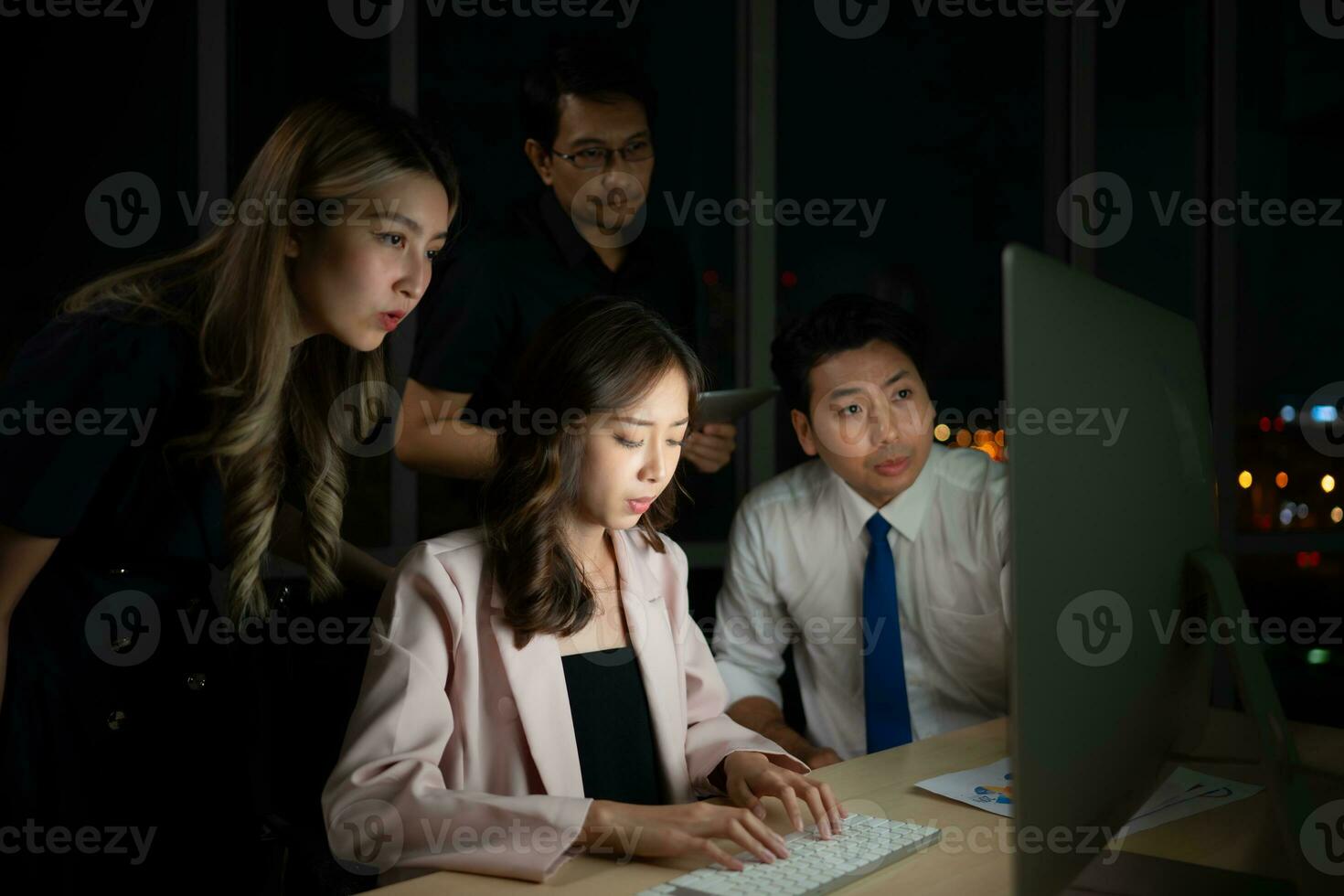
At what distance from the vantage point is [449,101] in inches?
115

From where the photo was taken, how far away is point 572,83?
254cm

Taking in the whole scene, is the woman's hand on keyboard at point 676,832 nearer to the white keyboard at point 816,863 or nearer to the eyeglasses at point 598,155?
the white keyboard at point 816,863

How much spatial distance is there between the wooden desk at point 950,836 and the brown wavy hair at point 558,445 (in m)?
0.34

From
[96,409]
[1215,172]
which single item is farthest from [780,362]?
[1215,172]

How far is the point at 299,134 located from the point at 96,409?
0.46 m

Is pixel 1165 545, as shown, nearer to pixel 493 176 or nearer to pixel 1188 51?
pixel 493 176

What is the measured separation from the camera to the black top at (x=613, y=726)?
152 centimetres

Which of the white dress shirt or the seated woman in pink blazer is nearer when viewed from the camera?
the seated woman in pink blazer

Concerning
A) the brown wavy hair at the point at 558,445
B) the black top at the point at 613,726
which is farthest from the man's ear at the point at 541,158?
the black top at the point at 613,726

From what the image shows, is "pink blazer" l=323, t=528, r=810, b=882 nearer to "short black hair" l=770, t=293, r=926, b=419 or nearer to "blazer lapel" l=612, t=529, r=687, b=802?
"blazer lapel" l=612, t=529, r=687, b=802

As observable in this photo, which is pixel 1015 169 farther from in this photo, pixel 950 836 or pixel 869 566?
pixel 950 836

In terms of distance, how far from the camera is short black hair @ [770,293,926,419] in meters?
2.22

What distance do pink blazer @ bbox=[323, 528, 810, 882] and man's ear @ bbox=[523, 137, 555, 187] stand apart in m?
1.22

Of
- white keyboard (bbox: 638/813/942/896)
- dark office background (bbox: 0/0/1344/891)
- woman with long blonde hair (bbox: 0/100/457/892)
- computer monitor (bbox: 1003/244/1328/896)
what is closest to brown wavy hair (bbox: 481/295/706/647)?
woman with long blonde hair (bbox: 0/100/457/892)
